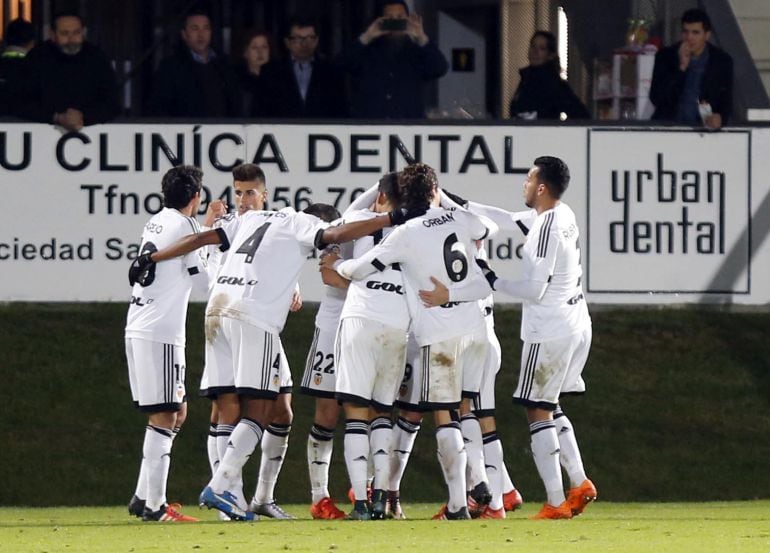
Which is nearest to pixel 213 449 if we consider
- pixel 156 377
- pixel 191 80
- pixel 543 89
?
pixel 156 377

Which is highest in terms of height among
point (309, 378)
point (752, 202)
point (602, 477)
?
point (752, 202)

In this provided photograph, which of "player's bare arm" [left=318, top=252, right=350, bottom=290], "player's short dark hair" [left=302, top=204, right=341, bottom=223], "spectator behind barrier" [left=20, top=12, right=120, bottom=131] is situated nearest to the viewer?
"player's bare arm" [left=318, top=252, right=350, bottom=290]

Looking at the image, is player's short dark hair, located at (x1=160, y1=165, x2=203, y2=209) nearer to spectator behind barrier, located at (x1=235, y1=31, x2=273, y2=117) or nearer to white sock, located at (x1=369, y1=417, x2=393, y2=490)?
white sock, located at (x1=369, y1=417, x2=393, y2=490)

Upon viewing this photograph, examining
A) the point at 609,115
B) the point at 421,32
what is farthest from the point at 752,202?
the point at 421,32

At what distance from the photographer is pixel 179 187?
12242 millimetres

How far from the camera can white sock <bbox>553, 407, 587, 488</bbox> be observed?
40.0 ft

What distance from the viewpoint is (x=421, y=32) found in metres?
17.1

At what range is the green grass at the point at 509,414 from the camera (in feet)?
49.6

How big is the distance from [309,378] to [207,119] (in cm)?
483

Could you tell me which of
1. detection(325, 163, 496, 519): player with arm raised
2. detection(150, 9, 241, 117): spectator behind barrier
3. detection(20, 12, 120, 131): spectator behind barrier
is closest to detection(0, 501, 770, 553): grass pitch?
detection(325, 163, 496, 519): player with arm raised

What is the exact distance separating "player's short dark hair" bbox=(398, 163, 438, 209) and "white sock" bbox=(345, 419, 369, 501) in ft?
4.19

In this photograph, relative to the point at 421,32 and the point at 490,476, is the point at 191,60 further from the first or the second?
the point at 490,476

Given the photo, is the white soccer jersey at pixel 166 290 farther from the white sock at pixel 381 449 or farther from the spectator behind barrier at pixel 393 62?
the spectator behind barrier at pixel 393 62

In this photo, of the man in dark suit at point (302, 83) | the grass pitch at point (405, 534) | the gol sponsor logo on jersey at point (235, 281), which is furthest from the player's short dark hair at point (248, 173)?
the man in dark suit at point (302, 83)
